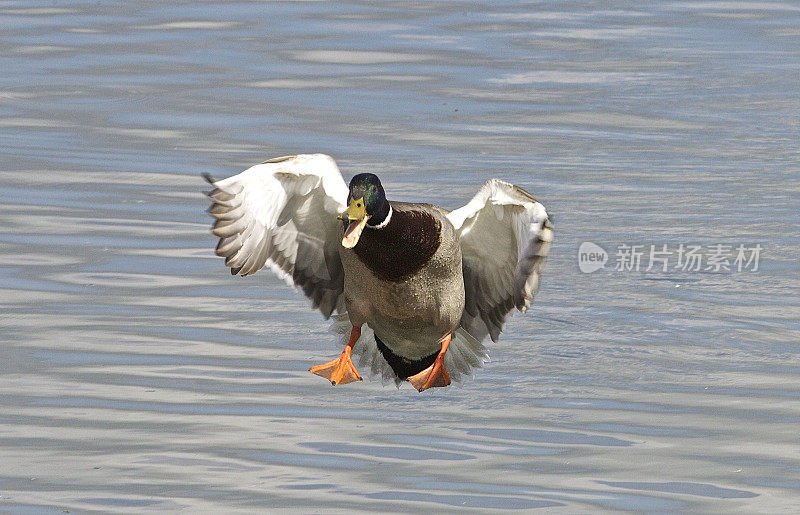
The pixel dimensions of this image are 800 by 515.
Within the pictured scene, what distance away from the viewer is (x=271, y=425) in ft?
23.1

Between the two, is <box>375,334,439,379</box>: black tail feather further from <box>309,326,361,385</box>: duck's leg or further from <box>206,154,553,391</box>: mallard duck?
<box>309,326,361,385</box>: duck's leg

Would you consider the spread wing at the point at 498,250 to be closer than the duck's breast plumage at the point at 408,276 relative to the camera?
Yes

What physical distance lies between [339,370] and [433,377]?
0.40m

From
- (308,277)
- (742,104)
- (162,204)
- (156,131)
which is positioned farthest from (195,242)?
(742,104)

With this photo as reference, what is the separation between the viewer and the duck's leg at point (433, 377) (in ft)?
24.1

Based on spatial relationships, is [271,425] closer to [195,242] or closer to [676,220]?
[195,242]

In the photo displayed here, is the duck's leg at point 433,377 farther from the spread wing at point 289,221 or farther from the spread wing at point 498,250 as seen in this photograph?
the spread wing at point 289,221

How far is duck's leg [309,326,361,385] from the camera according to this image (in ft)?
23.8

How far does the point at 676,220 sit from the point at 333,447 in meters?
3.27

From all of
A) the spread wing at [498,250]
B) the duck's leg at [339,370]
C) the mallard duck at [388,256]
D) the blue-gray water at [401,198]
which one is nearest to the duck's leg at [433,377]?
the mallard duck at [388,256]

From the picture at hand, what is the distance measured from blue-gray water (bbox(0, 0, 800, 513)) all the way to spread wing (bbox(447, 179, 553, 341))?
257 millimetres

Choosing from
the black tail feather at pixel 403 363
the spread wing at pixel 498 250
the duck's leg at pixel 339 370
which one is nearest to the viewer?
the spread wing at pixel 498 250
